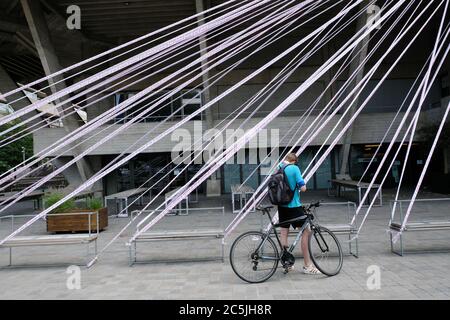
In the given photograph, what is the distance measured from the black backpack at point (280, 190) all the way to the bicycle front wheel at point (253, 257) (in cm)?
56

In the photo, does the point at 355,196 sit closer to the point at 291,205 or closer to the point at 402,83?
the point at 402,83

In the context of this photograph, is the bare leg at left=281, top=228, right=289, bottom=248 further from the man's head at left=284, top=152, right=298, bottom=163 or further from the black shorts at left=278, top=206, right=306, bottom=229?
the man's head at left=284, top=152, right=298, bottom=163

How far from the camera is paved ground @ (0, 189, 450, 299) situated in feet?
17.8

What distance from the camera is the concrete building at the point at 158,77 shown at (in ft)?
61.5

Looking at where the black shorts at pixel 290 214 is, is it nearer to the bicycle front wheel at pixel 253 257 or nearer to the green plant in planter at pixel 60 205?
the bicycle front wheel at pixel 253 257

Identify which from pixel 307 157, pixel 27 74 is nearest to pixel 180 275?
pixel 307 157

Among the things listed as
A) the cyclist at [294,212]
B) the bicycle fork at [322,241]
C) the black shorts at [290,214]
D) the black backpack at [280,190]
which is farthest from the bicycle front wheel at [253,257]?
the bicycle fork at [322,241]

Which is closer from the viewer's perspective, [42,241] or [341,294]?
[341,294]

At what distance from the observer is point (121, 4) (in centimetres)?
1808

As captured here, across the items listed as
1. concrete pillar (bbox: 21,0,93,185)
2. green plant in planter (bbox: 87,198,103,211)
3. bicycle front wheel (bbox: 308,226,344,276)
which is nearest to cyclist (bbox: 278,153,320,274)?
bicycle front wheel (bbox: 308,226,344,276)

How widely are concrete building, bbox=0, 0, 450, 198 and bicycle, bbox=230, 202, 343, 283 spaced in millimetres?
13996

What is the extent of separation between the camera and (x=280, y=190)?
20.1 feet

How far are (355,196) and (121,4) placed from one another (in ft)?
41.9

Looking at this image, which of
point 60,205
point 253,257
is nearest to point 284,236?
point 253,257
